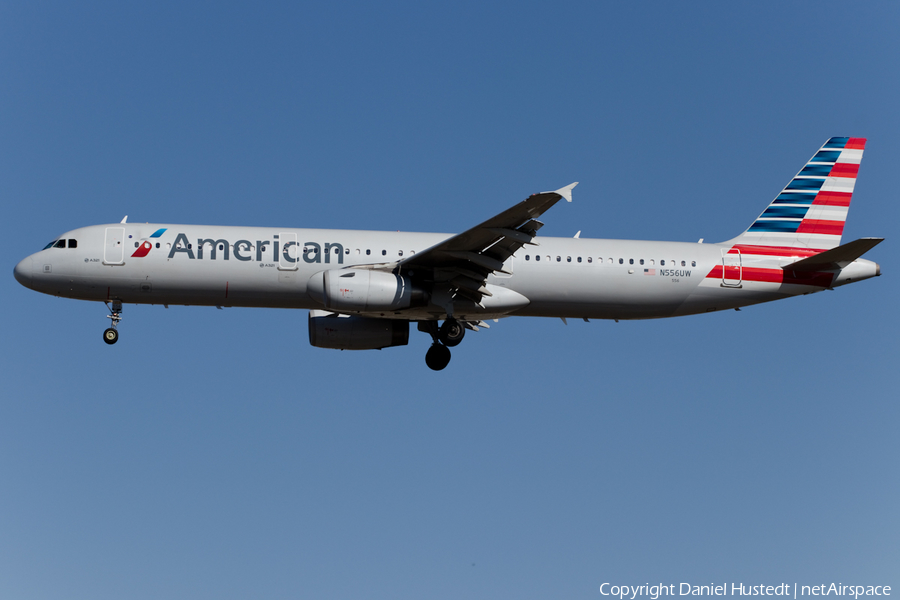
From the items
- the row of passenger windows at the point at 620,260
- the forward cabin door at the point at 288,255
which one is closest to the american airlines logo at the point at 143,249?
the forward cabin door at the point at 288,255

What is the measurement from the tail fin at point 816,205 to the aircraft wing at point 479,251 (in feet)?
30.0

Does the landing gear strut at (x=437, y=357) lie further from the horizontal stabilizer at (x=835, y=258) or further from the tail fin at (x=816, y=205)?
the horizontal stabilizer at (x=835, y=258)

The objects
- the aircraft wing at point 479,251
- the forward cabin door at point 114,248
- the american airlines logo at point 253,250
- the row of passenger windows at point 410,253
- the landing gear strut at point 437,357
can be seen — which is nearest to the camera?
the aircraft wing at point 479,251

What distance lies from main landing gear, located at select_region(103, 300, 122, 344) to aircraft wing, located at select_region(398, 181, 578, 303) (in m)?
8.91

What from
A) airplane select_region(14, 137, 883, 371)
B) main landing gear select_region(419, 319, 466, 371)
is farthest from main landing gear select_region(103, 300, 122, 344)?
main landing gear select_region(419, 319, 466, 371)

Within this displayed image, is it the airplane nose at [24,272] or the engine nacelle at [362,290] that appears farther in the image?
the airplane nose at [24,272]

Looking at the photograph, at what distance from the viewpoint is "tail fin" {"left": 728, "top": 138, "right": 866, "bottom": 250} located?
32656mm

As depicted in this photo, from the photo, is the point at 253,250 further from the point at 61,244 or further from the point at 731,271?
the point at 731,271

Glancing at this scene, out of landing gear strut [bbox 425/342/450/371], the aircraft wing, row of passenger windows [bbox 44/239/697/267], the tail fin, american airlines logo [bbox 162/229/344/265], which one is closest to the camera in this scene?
the aircraft wing

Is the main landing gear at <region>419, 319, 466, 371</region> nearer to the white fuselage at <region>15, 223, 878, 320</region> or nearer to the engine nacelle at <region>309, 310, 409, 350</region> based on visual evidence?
the engine nacelle at <region>309, 310, 409, 350</region>

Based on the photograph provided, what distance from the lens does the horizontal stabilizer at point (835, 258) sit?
28812mm

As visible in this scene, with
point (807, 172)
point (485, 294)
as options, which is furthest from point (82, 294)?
point (807, 172)

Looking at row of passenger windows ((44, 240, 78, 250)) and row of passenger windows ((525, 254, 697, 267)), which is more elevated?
row of passenger windows ((44, 240, 78, 250))

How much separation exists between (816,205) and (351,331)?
16572 millimetres
